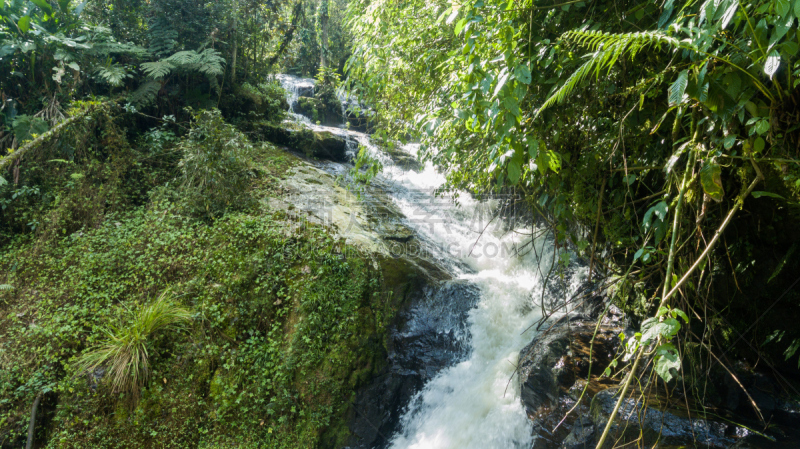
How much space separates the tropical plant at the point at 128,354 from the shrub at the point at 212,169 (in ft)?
6.51

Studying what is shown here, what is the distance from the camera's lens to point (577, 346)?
409cm

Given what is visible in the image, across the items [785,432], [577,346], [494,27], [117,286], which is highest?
[494,27]

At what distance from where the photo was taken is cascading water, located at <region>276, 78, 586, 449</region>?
13.3ft

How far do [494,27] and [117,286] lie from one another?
4.94 m

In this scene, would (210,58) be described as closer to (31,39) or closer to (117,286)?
(31,39)

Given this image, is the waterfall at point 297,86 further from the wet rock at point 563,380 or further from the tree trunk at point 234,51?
the wet rock at point 563,380

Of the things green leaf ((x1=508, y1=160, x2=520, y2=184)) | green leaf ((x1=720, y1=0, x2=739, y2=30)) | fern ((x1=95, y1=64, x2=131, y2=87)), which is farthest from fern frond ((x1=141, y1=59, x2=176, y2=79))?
green leaf ((x1=720, y1=0, x2=739, y2=30))

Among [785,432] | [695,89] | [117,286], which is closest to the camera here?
[695,89]

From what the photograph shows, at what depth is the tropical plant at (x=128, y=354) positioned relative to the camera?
148 inches

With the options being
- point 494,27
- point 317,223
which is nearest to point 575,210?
point 494,27

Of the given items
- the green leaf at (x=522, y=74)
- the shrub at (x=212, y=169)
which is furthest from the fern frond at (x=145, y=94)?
the green leaf at (x=522, y=74)

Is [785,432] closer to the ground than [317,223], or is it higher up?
higher up

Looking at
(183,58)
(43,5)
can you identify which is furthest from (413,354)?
(43,5)

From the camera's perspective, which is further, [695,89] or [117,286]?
[117,286]
